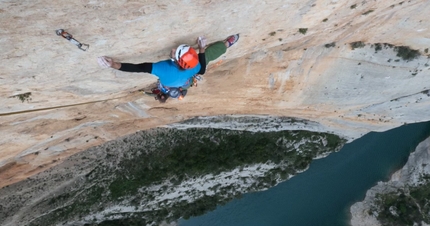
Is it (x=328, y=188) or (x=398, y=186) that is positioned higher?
(x=328, y=188)

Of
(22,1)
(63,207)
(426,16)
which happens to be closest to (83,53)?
(22,1)

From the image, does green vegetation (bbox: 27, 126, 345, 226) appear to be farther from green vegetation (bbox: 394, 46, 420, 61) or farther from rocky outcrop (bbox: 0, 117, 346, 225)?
green vegetation (bbox: 394, 46, 420, 61)

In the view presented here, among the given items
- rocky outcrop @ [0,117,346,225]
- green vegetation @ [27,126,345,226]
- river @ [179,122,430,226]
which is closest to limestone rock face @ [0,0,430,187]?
rocky outcrop @ [0,117,346,225]

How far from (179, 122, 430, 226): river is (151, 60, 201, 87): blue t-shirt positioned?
12595 mm

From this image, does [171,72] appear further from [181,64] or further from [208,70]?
[208,70]

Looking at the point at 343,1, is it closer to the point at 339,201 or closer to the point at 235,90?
the point at 235,90

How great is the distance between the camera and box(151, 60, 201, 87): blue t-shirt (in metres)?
4.99

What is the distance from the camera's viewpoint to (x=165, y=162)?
35.9ft

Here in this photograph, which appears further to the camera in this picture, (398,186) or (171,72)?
(398,186)

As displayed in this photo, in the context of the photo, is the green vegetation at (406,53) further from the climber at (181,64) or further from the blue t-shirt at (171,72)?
the blue t-shirt at (171,72)

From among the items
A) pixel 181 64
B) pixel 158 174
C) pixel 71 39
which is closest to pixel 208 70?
pixel 181 64

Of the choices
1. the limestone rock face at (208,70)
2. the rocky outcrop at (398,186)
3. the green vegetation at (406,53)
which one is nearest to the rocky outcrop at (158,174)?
the limestone rock face at (208,70)

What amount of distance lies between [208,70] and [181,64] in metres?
2.35

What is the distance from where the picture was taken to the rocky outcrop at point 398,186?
51.2 ft
